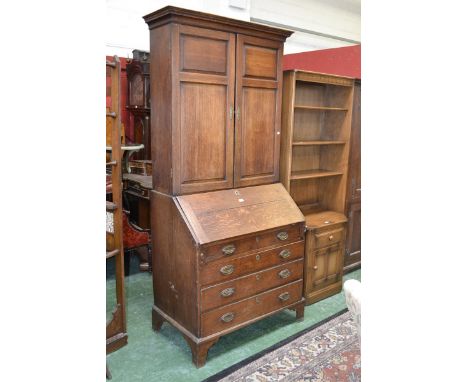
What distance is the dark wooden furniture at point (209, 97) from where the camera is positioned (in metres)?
→ 2.50

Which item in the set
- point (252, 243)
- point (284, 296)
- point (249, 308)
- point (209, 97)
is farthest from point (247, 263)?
point (209, 97)

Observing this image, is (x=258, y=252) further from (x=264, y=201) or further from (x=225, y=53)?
(x=225, y=53)

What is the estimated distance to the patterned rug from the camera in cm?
242

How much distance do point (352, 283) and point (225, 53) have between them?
6.31 ft

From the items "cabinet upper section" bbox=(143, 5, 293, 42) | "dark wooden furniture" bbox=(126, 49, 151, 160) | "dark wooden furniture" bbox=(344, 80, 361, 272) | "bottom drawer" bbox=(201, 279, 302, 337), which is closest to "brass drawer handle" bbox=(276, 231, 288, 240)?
"bottom drawer" bbox=(201, 279, 302, 337)

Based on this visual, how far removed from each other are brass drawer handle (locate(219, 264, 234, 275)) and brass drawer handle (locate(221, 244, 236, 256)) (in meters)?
0.08

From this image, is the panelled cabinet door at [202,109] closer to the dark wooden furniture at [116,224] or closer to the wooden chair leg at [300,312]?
the dark wooden furniture at [116,224]

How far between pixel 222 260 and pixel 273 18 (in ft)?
14.8

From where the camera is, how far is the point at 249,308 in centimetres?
277

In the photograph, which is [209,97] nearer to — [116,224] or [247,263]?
[116,224]

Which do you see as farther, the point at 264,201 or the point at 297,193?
the point at 297,193

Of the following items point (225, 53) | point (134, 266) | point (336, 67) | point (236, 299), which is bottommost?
point (134, 266)
